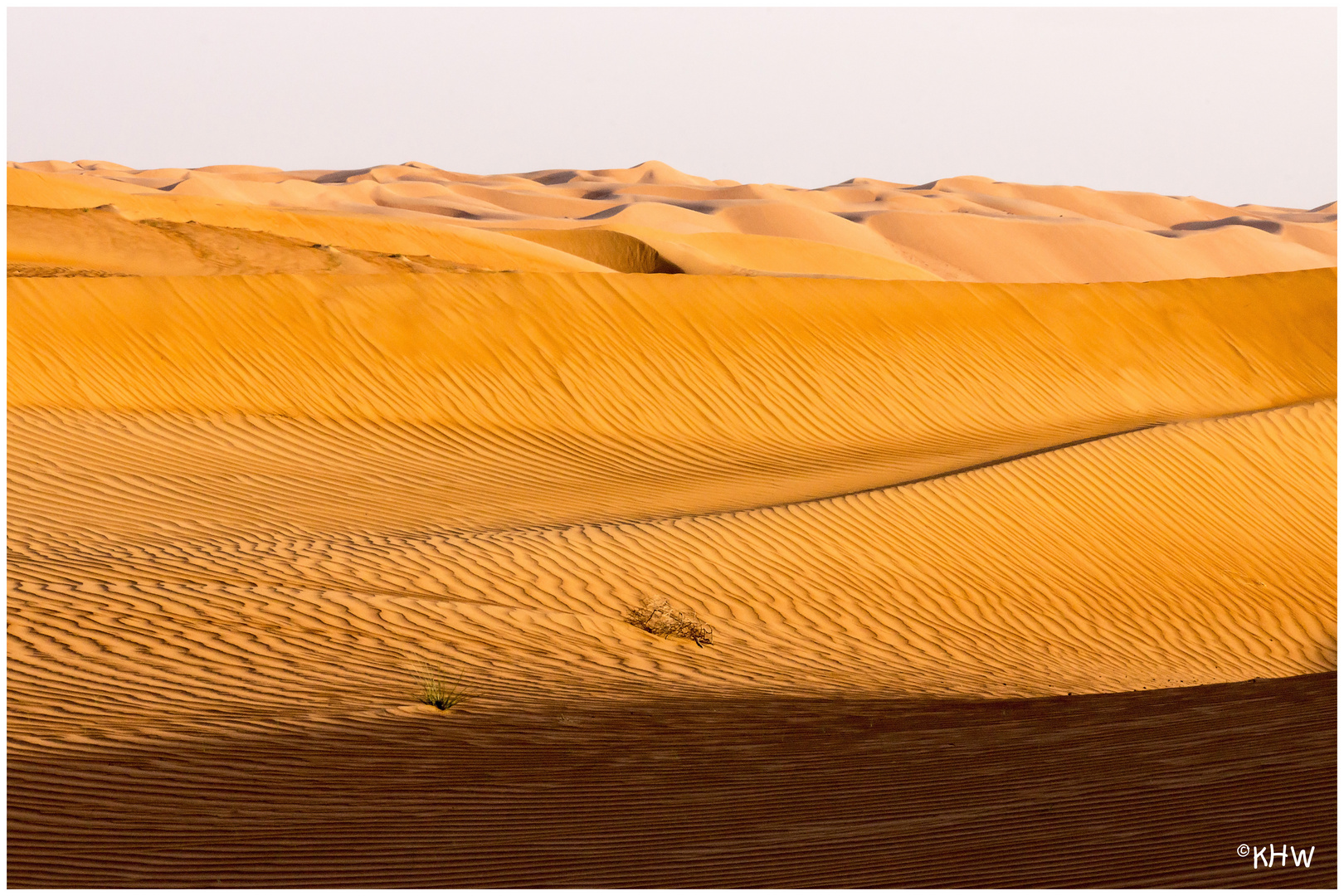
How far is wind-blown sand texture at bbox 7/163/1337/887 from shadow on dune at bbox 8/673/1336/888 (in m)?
0.02

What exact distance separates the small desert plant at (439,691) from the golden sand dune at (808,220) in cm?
2481

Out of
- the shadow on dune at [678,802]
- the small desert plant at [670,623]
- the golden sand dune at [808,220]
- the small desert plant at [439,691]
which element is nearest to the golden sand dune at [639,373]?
the small desert plant at [670,623]

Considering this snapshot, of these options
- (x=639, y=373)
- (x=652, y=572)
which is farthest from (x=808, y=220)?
(x=652, y=572)

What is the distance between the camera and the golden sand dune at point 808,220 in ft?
120

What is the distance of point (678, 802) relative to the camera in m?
4.99

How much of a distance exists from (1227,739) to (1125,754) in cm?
55

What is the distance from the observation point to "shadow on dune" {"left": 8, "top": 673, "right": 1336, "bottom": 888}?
423cm

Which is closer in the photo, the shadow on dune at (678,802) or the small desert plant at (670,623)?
the shadow on dune at (678,802)

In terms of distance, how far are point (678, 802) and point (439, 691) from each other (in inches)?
70.4

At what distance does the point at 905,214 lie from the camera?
65.8 metres

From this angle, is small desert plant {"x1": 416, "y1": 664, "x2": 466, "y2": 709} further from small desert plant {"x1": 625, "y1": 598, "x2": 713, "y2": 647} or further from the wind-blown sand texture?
small desert plant {"x1": 625, "y1": 598, "x2": 713, "y2": 647}

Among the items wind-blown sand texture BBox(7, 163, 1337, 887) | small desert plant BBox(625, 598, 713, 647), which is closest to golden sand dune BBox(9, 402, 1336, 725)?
wind-blown sand texture BBox(7, 163, 1337, 887)

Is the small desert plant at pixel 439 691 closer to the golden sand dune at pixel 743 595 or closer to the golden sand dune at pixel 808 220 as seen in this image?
the golden sand dune at pixel 743 595

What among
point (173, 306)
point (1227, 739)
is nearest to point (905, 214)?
point (173, 306)
